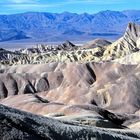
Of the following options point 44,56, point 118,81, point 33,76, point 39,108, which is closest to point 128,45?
point 44,56

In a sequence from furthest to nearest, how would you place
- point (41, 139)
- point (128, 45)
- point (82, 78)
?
point (128, 45) → point (82, 78) → point (41, 139)

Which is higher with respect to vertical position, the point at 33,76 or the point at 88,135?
the point at 88,135

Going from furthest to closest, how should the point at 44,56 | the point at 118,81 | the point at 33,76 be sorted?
the point at 44,56
the point at 33,76
the point at 118,81

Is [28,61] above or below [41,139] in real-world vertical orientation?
below

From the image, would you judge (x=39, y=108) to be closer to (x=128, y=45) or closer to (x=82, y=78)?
(x=82, y=78)

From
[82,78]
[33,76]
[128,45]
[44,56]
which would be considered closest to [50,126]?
[82,78]

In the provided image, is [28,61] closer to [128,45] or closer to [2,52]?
[128,45]

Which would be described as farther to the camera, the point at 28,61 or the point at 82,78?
the point at 28,61

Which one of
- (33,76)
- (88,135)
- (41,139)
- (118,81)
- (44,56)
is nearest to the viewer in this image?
(41,139)

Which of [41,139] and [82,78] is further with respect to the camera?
[82,78]
